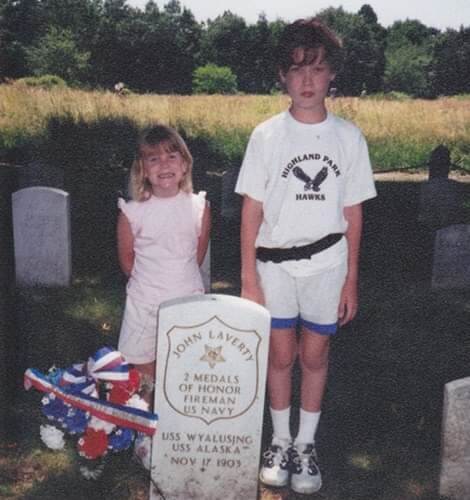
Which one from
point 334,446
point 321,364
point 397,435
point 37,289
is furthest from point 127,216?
point 37,289

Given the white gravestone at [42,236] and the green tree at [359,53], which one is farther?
the green tree at [359,53]

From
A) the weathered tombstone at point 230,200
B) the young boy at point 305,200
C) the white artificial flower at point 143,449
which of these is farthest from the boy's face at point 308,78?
the weathered tombstone at point 230,200

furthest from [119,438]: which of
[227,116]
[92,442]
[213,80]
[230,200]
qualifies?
[213,80]

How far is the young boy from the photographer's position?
8.39 ft

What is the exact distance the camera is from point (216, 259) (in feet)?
22.3

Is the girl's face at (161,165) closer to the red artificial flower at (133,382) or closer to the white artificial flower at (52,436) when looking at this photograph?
the red artificial flower at (133,382)

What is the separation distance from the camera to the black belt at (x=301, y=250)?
2631mm

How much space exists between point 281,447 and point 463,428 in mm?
851

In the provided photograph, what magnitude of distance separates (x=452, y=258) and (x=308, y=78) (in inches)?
143

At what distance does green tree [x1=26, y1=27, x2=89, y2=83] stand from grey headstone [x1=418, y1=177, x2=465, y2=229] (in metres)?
23.2

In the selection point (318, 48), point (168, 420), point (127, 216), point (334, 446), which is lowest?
point (334, 446)

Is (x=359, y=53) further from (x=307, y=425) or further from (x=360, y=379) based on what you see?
(x=307, y=425)

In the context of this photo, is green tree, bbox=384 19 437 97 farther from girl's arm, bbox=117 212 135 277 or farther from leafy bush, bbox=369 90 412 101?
girl's arm, bbox=117 212 135 277

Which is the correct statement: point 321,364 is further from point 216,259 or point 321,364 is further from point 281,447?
point 216,259
